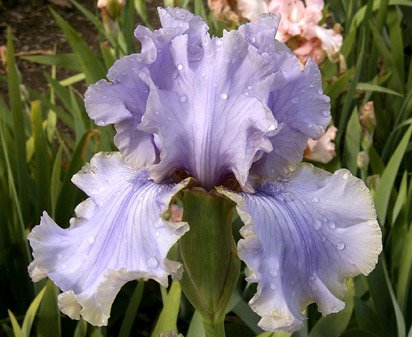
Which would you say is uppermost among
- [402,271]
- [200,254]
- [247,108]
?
[247,108]

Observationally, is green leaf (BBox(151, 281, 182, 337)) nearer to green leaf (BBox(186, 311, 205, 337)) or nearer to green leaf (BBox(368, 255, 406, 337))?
green leaf (BBox(186, 311, 205, 337))

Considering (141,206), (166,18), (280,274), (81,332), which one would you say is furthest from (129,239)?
(81,332)

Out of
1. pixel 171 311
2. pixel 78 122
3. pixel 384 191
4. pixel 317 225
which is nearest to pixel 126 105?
pixel 317 225

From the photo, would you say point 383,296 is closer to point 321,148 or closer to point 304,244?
point 321,148

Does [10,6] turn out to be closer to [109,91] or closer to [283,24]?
[283,24]

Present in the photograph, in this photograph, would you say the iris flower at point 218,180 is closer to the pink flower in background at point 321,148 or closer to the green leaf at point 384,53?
the pink flower in background at point 321,148

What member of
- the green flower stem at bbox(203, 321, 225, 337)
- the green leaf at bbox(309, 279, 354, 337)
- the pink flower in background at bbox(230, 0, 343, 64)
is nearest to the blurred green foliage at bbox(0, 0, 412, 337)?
the green leaf at bbox(309, 279, 354, 337)

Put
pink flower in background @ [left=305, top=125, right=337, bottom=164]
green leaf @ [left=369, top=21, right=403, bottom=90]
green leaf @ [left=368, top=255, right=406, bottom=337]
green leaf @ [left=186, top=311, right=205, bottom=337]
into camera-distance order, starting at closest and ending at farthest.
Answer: green leaf @ [left=186, top=311, right=205, bottom=337] → green leaf @ [left=368, top=255, right=406, bottom=337] → pink flower in background @ [left=305, top=125, right=337, bottom=164] → green leaf @ [left=369, top=21, right=403, bottom=90]
